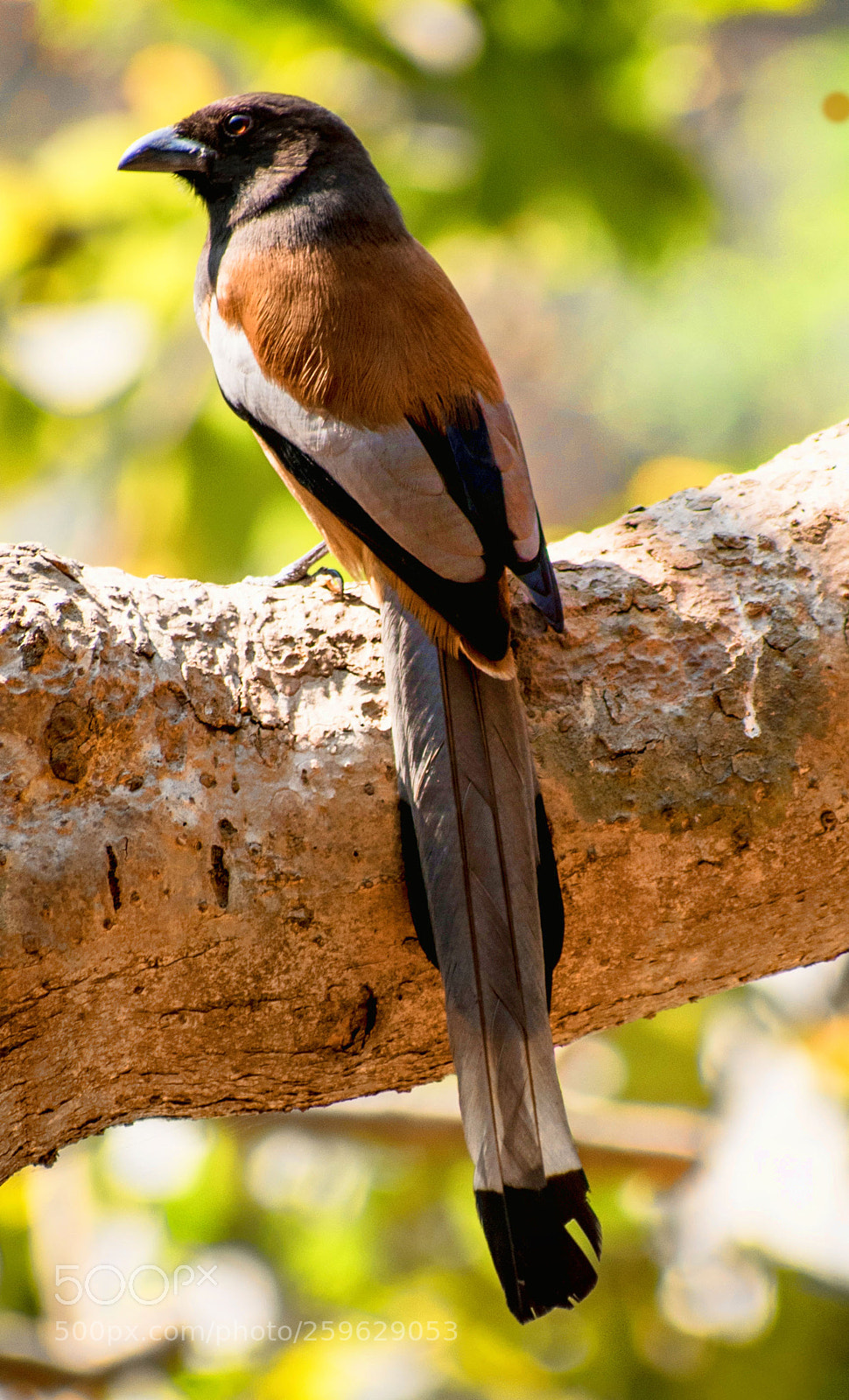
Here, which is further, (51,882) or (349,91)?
(349,91)

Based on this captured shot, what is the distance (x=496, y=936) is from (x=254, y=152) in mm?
1921

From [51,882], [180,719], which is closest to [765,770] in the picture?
[180,719]

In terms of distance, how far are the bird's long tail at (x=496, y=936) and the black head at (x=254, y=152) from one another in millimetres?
1314

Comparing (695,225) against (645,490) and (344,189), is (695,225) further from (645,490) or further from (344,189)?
(344,189)

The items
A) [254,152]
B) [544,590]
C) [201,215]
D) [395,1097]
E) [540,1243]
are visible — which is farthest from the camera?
[201,215]

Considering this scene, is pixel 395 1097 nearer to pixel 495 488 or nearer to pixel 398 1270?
pixel 398 1270

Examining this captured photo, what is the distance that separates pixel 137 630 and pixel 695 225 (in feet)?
12.9

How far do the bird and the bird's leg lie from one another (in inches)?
3.0

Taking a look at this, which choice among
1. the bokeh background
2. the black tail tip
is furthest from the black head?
the black tail tip

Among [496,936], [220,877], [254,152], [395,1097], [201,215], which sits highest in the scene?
[201,215]

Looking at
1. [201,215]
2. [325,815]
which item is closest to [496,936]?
[325,815]

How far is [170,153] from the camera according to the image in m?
2.74

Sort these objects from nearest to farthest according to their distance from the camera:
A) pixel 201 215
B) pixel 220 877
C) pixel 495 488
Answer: pixel 220 877 < pixel 495 488 < pixel 201 215

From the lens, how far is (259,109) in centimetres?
271
